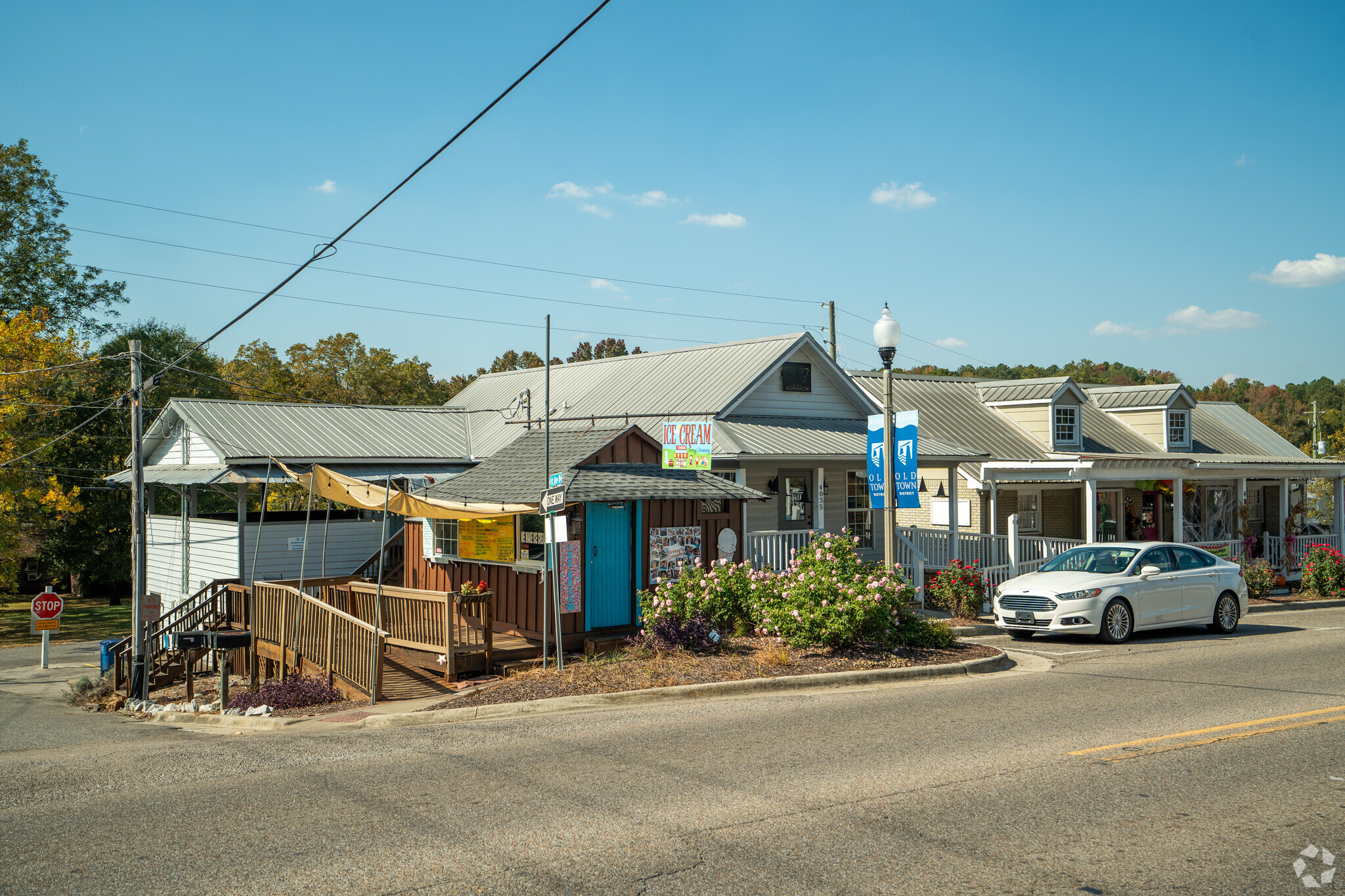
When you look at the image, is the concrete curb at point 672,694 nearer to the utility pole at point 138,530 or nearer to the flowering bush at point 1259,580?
the utility pole at point 138,530

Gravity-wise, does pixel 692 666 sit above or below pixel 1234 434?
below

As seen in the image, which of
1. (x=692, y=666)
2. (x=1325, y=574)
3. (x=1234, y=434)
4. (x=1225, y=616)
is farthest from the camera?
(x=1234, y=434)

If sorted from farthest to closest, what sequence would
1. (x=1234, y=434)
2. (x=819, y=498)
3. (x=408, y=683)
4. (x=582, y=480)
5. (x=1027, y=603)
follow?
(x=1234, y=434), (x=819, y=498), (x=1027, y=603), (x=582, y=480), (x=408, y=683)

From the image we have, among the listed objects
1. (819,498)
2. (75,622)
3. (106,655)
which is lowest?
(75,622)

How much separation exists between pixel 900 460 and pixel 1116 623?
4.50 m

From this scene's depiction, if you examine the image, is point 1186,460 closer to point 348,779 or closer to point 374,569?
point 374,569

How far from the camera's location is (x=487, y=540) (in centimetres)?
1573

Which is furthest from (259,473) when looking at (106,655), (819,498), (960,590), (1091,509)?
(1091,509)

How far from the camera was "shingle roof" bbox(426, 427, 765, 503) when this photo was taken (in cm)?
1478

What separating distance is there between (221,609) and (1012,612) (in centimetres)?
1452

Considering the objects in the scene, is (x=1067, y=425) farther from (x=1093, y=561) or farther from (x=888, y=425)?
(x=888, y=425)

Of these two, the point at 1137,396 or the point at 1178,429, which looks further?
the point at 1137,396

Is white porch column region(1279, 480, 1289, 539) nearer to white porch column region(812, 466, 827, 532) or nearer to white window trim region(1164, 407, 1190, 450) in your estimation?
white window trim region(1164, 407, 1190, 450)

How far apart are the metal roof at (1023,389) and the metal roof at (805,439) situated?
5.81 metres
